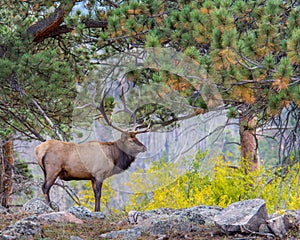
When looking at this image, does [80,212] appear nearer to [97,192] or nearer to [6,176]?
[97,192]

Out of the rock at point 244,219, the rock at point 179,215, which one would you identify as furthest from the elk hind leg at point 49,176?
the rock at point 244,219

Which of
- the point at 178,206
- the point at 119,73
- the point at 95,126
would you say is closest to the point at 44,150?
the point at 95,126

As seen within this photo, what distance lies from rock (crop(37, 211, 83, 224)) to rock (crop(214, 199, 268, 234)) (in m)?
1.82

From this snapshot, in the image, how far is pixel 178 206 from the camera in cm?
811

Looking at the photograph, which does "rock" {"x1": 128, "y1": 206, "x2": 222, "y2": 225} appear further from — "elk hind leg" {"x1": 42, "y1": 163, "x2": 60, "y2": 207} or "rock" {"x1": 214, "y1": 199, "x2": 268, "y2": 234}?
"elk hind leg" {"x1": 42, "y1": 163, "x2": 60, "y2": 207}

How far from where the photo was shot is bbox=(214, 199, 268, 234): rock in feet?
17.6

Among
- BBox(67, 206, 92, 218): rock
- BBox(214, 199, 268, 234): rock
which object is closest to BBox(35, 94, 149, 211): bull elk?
BBox(67, 206, 92, 218): rock

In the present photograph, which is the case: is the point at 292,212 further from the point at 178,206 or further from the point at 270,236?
the point at 178,206

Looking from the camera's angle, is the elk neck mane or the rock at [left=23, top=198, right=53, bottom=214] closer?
the rock at [left=23, top=198, right=53, bottom=214]

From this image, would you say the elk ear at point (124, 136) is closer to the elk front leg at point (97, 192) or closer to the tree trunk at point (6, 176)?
the elk front leg at point (97, 192)

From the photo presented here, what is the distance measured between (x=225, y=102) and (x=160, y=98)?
54.4 inches

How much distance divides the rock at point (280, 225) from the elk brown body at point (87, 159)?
9.27 ft

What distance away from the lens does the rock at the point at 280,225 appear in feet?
17.3

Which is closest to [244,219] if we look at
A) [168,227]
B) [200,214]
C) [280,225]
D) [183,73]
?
[280,225]
